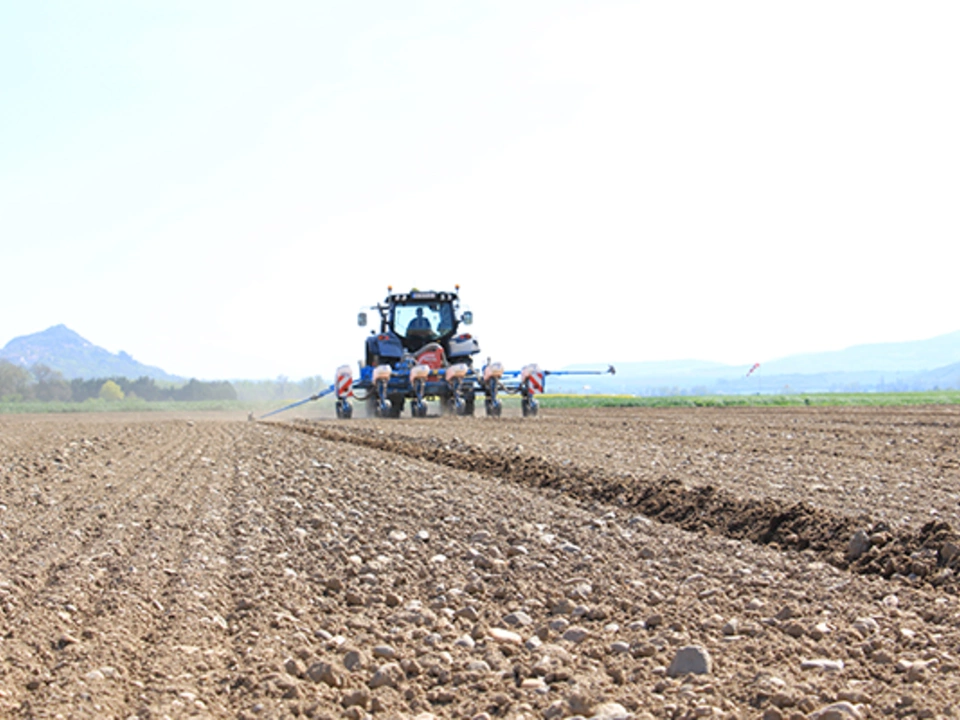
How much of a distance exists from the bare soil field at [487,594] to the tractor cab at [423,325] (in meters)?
13.3

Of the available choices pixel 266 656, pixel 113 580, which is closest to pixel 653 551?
pixel 266 656

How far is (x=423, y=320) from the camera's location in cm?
2281

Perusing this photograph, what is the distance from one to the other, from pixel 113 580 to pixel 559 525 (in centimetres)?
277

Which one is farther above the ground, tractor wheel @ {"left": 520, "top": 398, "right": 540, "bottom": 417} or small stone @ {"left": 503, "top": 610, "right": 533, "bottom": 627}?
tractor wheel @ {"left": 520, "top": 398, "right": 540, "bottom": 417}

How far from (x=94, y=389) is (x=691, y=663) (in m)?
68.1

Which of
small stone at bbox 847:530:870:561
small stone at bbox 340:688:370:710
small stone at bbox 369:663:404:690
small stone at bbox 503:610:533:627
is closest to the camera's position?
small stone at bbox 340:688:370:710

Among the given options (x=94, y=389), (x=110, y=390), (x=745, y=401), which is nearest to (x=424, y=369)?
(x=745, y=401)

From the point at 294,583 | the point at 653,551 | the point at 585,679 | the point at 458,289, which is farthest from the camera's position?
the point at 458,289

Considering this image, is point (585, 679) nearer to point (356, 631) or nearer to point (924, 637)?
point (356, 631)

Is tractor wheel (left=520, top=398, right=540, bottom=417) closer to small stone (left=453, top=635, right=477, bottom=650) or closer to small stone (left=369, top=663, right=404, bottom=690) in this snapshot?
small stone (left=453, top=635, right=477, bottom=650)

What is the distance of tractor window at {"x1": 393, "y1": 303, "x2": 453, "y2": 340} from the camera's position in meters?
22.8

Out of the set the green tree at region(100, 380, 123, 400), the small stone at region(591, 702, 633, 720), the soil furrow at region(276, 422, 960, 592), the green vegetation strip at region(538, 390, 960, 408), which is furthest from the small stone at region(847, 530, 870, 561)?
the green tree at region(100, 380, 123, 400)

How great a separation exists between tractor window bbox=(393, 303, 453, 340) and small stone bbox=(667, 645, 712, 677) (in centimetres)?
1929

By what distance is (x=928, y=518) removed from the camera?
6371mm
